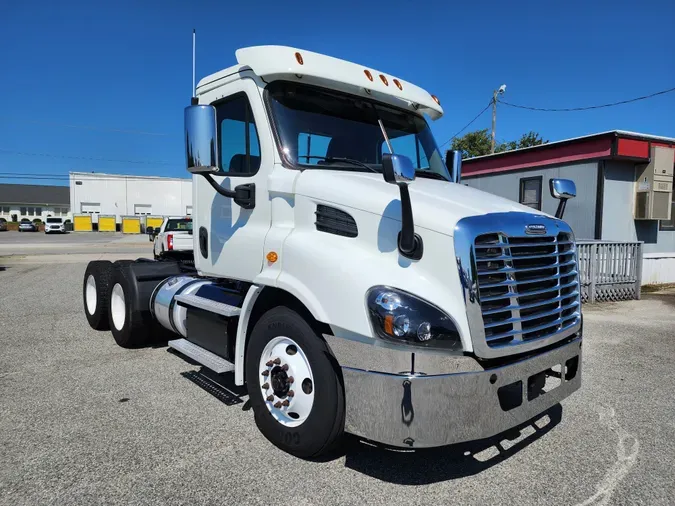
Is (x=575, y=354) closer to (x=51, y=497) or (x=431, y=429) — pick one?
(x=431, y=429)

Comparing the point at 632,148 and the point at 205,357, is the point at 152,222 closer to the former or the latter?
the point at 632,148

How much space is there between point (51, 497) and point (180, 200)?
69.0 m

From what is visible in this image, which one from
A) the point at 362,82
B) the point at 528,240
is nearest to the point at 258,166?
the point at 362,82

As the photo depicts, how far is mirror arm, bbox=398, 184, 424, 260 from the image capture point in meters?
2.73

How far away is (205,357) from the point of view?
4.14 meters

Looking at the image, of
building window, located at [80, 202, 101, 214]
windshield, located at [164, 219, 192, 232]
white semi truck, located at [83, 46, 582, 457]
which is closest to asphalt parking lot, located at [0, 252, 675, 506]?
white semi truck, located at [83, 46, 582, 457]

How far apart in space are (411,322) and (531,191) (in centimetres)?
1169

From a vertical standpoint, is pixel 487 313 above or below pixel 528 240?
below

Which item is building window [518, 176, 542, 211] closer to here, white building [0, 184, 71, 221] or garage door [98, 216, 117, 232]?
garage door [98, 216, 117, 232]


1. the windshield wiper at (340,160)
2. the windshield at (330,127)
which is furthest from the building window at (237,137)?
the windshield wiper at (340,160)

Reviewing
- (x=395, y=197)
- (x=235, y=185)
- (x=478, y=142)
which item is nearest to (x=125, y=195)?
(x=478, y=142)

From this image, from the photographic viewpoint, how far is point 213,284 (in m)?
4.69

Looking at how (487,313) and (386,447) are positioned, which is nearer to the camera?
(487,313)

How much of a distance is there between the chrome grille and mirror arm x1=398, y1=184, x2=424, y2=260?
1.08ft
